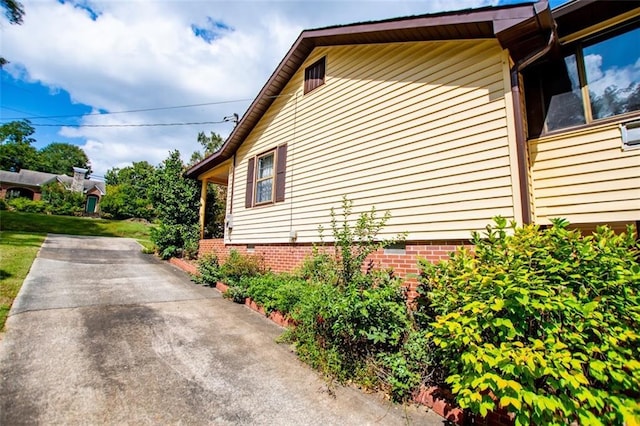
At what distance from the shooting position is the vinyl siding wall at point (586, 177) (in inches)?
139

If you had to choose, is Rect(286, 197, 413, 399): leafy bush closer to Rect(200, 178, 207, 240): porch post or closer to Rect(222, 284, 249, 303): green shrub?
Rect(222, 284, 249, 303): green shrub

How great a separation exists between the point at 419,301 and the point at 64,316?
578cm

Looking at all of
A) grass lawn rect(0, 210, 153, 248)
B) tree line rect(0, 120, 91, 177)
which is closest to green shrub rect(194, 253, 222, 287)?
grass lawn rect(0, 210, 153, 248)

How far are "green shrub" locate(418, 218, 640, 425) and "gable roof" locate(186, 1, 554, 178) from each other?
2938mm

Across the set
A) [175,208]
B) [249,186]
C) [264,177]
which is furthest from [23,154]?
[264,177]

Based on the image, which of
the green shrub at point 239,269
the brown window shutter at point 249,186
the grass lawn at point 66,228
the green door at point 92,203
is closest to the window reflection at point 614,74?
the green shrub at point 239,269

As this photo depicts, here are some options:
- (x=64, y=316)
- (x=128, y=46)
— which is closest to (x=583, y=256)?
(x=64, y=316)

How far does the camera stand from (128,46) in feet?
33.2

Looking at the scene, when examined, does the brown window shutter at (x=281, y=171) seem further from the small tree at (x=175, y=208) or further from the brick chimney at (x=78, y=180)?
the brick chimney at (x=78, y=180)

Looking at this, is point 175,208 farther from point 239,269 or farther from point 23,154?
point 23,154

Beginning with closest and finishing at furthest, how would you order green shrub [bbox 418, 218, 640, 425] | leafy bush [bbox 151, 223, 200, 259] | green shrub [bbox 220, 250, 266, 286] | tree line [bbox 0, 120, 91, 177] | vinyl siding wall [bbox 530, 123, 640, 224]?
green shrub [bbox 418, 218, 640, 425] < vinyl siding wall [bbox 530, 123, 640, 224] < green shrub [bbox 220, 250, 266, 286] < leafy bush [bbox 151, 223, 200, 259] < tree line [bbox 0, 120, 91, 177]

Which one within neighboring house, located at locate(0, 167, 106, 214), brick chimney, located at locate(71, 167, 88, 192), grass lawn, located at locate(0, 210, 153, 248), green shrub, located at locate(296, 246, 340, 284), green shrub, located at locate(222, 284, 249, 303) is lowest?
green shrub, located at locate(222, 284, 249, 303)

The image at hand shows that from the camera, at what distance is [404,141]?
206 inches

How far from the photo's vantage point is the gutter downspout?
12.4 feet
